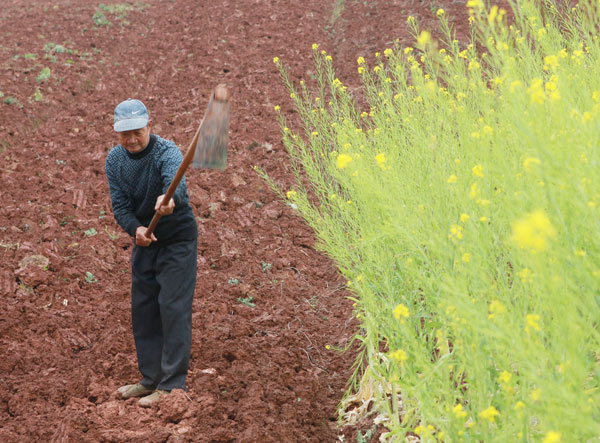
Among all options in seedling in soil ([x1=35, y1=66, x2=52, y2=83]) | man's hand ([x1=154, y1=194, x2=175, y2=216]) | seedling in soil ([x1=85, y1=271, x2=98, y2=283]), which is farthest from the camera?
seedling in soil ([x1=35, y1=66, x2=52, y2=83])

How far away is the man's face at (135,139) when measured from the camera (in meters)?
3.36

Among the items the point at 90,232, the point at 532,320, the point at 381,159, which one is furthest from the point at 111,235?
the point at 532,320

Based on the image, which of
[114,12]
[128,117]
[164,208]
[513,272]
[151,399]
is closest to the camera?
[513,272]

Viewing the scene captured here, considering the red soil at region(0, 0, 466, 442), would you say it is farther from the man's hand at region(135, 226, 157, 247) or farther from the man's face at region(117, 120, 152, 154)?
the man's face at region(117, 120, 152, 154)

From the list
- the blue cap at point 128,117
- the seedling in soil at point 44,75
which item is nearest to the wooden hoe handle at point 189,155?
the blue cap at point 128,117

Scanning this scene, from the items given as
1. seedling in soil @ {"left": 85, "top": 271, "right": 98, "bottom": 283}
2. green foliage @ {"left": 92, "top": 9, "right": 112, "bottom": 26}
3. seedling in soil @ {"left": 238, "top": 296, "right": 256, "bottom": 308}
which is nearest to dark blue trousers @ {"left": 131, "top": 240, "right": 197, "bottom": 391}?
seedling in soil @ {"left": 238, "top": 296, "right": 256, "bottom": 308}

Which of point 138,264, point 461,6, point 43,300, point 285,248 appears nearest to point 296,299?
point 285,248

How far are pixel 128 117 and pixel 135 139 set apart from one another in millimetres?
127

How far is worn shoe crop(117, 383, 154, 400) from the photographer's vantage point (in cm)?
355

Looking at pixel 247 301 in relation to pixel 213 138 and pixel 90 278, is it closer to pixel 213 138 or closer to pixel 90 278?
pixel 90 278

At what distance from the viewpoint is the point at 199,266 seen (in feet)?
17.1

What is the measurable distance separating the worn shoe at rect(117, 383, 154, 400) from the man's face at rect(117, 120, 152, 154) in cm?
135

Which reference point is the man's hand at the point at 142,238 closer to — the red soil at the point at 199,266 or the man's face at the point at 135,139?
the man's face at the point at 135,139

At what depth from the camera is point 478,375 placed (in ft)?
5.95
